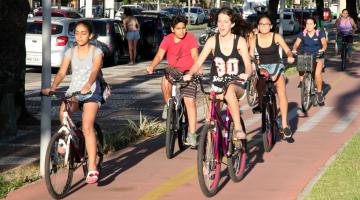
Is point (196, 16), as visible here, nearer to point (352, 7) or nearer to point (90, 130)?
point (352, 7)

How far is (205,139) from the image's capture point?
328 inches

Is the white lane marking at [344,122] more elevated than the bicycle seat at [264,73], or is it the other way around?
the bicycle seat at [264,73]

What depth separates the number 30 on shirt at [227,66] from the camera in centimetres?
926

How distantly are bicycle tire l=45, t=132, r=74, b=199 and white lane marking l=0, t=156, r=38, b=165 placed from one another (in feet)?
6.50

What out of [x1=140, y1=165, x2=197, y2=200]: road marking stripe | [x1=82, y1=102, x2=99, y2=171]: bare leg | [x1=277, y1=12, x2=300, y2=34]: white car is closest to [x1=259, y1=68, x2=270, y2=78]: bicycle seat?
[x1=140, y1=165, x2=197, y2=200]: road marking stripe

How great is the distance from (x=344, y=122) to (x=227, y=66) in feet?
19.3

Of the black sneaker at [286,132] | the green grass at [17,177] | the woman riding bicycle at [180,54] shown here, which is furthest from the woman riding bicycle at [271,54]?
the green grass at [17,177]

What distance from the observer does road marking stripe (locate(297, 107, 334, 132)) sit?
14.0 metres

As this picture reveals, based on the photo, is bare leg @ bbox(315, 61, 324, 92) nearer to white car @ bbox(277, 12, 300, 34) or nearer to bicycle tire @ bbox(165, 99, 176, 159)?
bicycle tire @ bbox(165, 99, 176, 159)

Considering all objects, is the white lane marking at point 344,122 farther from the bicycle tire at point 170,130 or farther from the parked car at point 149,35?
the parked car at point 149,35

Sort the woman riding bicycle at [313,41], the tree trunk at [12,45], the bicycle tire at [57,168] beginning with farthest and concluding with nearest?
1. the woman riding bicycle at [313,41]
2. the tree trunk at [12,45]
3. the bicycle tire at [57,168]

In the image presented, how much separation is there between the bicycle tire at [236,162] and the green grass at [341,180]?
84 centimetres

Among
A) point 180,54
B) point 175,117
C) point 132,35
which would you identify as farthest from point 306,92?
point 132,35

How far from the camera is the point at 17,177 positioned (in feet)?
30.8
